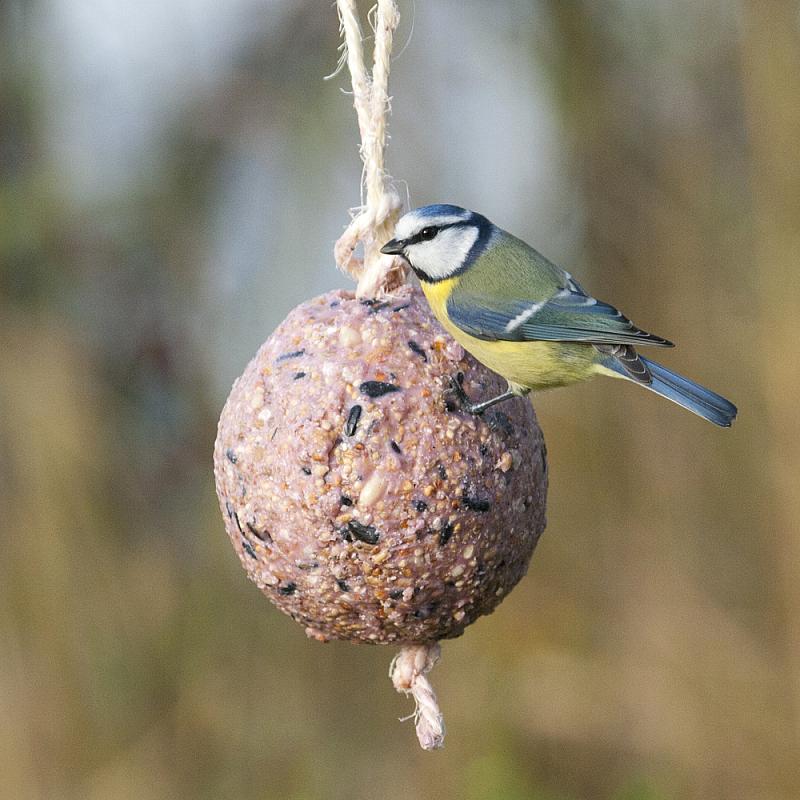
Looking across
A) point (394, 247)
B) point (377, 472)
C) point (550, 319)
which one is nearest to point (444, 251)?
point (394, 247)

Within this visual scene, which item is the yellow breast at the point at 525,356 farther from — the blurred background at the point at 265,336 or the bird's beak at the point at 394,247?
the blurred background at the point at 265,336

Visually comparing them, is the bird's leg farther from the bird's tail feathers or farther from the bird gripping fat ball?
the bird's tail feathers

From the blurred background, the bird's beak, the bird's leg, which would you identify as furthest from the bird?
the blurred background

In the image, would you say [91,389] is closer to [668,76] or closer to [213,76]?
[213,76]

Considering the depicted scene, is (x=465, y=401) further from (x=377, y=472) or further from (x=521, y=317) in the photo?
(x=521, y=317)

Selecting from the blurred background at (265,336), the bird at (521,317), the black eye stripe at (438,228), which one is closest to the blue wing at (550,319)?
the bird at (521,317)

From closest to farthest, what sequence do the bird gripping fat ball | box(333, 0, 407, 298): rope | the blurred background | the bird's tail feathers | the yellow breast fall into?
1. the bird gripping fat ball
2. box(333, 0, 407, 298): rope
3. the yellow breast
4. the bird's tail feathers
5. the blurred background
